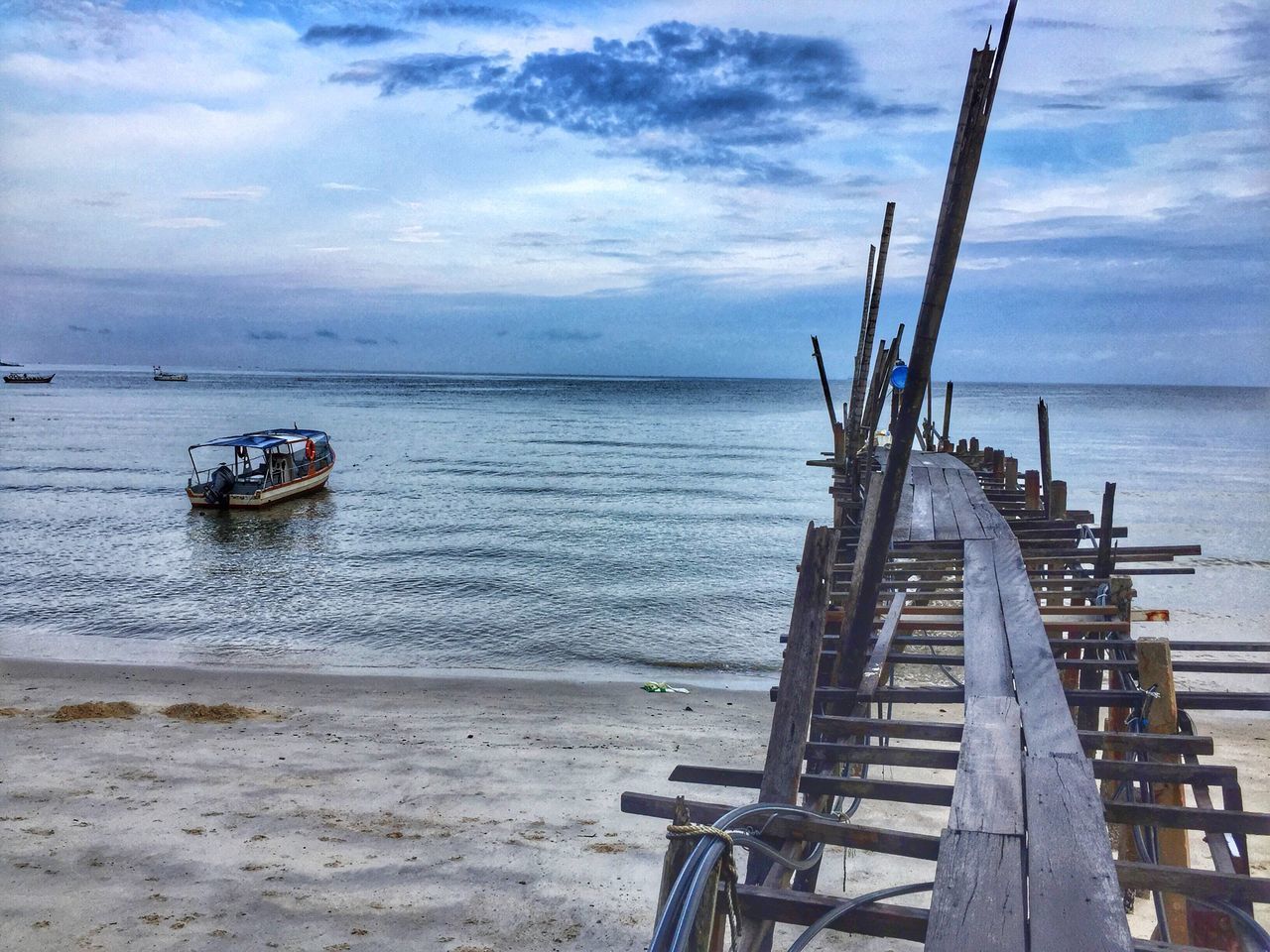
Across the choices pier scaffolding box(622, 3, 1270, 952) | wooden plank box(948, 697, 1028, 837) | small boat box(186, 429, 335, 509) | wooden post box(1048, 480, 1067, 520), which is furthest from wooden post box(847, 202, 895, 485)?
small boat box(186, 429, 335, 509)

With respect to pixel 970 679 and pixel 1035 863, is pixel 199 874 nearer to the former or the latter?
pixel 970 679

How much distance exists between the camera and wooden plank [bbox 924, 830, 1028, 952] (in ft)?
8.40

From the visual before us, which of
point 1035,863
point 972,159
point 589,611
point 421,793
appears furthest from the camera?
point 589,611

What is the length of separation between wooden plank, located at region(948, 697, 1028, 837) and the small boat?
3073cm

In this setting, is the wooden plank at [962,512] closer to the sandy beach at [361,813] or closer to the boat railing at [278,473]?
the sandy beach at [361,813]

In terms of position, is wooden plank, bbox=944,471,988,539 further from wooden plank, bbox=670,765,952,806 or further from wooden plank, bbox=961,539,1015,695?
wooden plank, bbox=670,765,952,806

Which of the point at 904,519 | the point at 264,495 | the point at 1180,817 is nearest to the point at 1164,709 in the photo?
the point at 1180,817

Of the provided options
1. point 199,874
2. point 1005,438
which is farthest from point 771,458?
point 199,874

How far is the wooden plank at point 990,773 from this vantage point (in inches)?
128

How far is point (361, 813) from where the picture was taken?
8812mm

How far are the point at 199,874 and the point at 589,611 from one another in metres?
11.8

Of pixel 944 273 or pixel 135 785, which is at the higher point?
pixel 944 273

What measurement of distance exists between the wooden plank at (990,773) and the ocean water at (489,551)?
419 inches

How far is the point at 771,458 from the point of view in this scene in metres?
54.8
